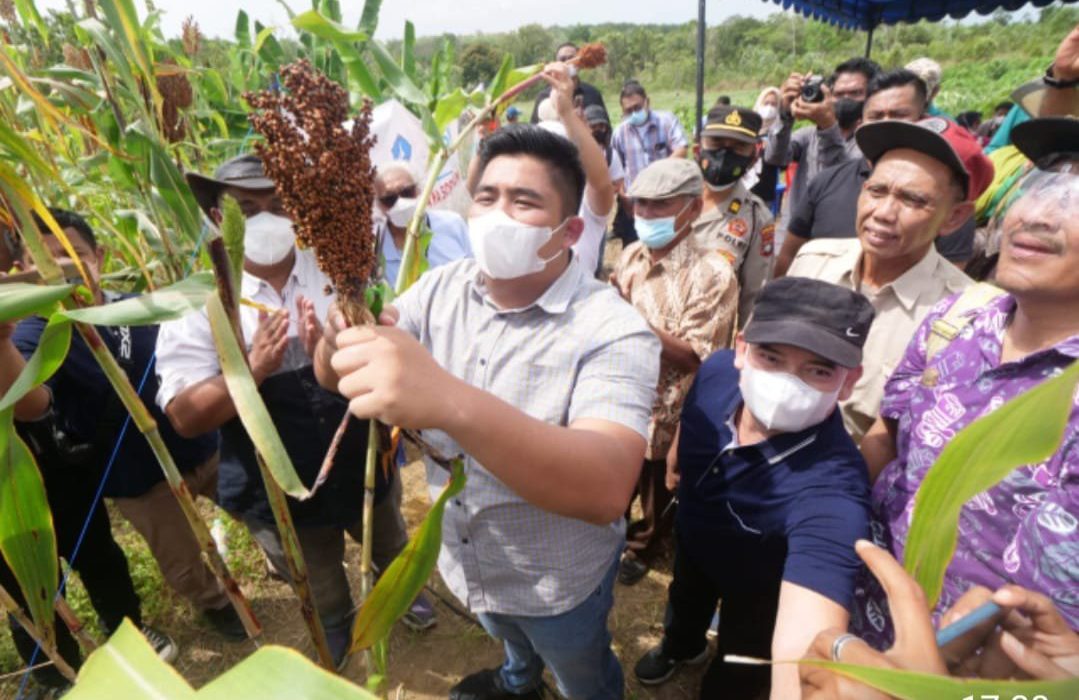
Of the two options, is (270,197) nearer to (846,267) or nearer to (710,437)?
(710,437)

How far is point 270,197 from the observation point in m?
1.56

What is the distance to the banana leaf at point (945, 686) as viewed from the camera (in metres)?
0.43

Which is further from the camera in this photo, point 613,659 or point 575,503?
point 613,659

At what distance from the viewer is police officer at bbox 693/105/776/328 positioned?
8.21 ft

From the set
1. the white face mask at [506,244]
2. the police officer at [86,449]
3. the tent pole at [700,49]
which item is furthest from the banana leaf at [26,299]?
the tent pole at [700,49]

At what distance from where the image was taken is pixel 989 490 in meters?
1.02

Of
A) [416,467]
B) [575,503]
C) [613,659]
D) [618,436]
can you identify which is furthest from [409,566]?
A: [416,467]

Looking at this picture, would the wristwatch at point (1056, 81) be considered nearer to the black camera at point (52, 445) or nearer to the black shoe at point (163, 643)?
the black camera at point (52, 445)

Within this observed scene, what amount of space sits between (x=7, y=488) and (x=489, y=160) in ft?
3.39

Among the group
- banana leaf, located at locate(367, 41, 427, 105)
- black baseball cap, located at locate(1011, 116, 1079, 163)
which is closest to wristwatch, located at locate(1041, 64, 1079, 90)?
black baseball cap, located at locate(1011, 116, 1079, 163)

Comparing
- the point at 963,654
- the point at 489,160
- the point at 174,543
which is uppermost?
the point at 489,160

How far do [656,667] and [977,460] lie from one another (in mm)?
1866

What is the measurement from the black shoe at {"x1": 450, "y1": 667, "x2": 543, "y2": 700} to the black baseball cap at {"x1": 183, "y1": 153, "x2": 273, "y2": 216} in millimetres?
1736

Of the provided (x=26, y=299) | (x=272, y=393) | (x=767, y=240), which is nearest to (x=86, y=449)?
(x=272, y=393)
